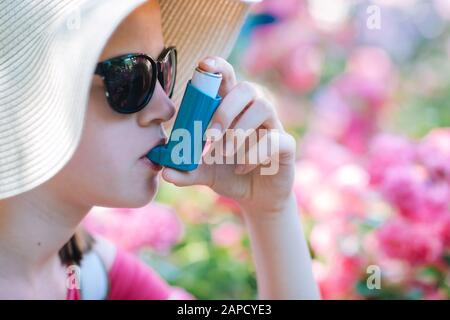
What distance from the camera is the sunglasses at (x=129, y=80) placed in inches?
51.0

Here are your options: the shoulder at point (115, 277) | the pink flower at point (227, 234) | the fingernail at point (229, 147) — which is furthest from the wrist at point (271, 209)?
the pink flower at point (227, 234)

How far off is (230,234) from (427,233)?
69 centimetres

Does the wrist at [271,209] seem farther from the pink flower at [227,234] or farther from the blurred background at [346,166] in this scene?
the pink flower at [227,234]

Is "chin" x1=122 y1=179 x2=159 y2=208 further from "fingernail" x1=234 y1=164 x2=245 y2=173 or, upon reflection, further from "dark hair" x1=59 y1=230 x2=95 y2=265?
"dark hair" x1=59 y1=230 x2=95 y2=265

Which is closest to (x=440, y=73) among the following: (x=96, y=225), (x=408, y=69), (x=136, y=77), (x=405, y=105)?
(x=408, y=69)

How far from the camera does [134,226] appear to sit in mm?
2301

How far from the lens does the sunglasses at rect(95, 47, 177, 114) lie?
4.25 ft


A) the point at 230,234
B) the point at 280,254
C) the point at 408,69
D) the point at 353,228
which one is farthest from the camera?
the point at 408,69

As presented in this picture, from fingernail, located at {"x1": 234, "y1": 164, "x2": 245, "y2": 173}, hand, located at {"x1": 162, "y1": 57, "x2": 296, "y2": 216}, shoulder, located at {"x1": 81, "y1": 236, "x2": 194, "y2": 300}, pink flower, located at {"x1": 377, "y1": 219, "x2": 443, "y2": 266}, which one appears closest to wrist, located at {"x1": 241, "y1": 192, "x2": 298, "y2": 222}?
hand, located at {"x1": 162, "y1": 57, "x2": 296, "y2": 216}

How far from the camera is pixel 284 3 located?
3186mm

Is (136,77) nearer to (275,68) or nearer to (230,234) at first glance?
(230,234)

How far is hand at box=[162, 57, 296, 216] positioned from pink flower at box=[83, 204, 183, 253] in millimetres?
715

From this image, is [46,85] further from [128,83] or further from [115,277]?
[115,277]

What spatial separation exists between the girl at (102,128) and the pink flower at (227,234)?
0.79m
